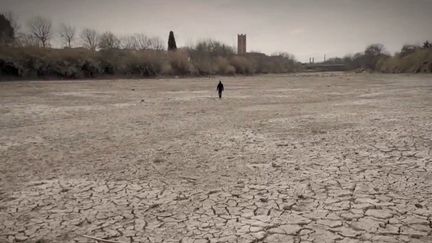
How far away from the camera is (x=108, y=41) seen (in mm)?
59406

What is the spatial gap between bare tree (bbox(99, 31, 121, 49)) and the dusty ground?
49880mm

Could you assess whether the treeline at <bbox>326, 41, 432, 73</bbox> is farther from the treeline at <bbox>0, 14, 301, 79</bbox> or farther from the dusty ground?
the dusty ground

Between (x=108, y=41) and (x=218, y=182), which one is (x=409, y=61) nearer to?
(x=108, y=41)

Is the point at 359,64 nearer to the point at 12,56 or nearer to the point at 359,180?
the point at 12,56

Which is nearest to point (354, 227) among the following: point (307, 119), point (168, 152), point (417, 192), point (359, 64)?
point (417, 192)

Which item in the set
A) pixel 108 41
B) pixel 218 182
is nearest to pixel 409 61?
pixel 108 41

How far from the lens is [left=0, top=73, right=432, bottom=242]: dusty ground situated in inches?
163

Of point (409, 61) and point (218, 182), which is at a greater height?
point (409, 61)

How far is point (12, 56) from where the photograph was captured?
39.4 m

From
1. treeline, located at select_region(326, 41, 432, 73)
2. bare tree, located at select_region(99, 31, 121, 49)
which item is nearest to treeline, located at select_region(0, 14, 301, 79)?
bare tree, located at select_region(99, 31, 121, 49)

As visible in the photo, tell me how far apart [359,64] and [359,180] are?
123m

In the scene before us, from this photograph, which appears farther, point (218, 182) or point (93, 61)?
point (93, 61)

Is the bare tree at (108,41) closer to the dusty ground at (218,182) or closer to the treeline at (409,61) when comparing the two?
the dusty ground at (218,182)

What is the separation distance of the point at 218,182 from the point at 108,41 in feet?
194
